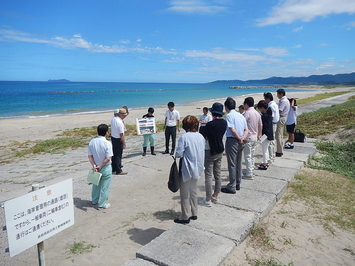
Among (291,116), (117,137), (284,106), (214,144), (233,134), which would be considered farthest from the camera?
(291,116)

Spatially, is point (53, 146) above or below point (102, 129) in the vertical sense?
below

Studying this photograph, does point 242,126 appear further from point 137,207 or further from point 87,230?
point 87,230

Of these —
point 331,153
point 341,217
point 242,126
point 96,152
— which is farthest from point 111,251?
point 331,153

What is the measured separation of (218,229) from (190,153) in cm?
116

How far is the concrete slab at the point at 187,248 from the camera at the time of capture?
Answer: 296cm

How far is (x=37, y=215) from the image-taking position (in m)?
2.40

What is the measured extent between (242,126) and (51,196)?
3.36 m

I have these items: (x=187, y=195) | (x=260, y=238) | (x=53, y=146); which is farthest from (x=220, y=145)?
(x=53, y=146)

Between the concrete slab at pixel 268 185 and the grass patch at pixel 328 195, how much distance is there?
31 centimetres

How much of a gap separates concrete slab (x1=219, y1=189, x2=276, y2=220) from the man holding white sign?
2.12m

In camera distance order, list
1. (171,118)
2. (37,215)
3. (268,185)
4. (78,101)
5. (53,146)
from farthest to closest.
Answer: (78,101) → (53,146) → (171,118) → (268,185) → (37,215)

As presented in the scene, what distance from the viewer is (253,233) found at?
3812 mm

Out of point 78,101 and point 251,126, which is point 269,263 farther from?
point 78,101

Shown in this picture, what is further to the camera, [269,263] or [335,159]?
[335,159]
